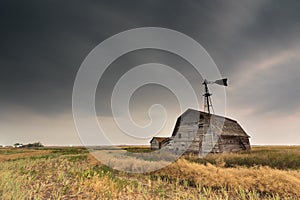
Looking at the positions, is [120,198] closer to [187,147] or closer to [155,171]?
[155,171]

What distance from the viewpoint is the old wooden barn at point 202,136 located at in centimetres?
2664

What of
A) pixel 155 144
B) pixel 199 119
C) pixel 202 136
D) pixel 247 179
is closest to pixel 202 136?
pixel 202 136

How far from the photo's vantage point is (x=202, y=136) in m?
27.2

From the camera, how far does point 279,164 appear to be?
1758cm

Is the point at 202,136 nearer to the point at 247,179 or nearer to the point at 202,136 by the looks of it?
the point at 202,136

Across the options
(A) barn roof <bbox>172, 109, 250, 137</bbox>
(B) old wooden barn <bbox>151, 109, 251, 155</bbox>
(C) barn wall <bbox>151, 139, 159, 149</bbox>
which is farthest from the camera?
(C) barn wall <bbox>151, 139, 159, 149</bbox>

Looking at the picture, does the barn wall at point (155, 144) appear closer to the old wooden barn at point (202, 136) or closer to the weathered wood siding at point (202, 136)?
the old wooden barn at point (202, 136)

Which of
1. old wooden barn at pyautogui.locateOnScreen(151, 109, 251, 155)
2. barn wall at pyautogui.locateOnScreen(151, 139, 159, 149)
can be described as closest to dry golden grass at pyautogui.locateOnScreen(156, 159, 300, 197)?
old wooden barn at pyautogui.locateOnScreen(151, 109, 251, 155)

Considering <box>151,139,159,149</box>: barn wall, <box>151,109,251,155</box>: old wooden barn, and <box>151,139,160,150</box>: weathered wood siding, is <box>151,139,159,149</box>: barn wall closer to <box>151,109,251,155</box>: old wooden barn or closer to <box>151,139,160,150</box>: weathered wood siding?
<box>151,139,160,150</box>: weathered wood siding

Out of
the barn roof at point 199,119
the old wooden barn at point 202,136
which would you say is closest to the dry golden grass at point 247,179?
the old wooden barn at point 202,136

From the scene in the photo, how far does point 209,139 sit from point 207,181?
1681cm

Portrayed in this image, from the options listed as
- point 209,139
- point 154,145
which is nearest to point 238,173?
point 209,139

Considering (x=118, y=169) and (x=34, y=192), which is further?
(x=118, y=169)

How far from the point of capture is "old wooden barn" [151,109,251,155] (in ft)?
87.4
